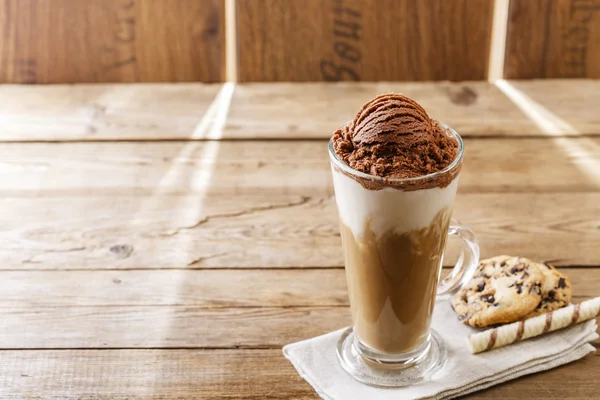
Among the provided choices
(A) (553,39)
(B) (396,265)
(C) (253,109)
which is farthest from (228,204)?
(A) (553,39)

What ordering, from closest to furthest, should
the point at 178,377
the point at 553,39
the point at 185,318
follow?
1. the point at 178,377
2. the point at 185,318
3. the point at 553,39

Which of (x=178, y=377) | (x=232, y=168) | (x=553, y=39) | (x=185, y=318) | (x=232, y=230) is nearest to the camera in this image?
(x=178, y=377)

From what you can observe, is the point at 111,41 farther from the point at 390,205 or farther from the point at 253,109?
the point at 390,205

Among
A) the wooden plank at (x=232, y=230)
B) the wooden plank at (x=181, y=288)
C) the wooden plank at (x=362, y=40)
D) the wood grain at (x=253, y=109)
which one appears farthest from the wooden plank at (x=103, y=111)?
the wooden plank at (x=181, y=288)

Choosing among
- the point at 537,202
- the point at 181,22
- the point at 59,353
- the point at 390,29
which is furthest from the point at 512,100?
the point at 59,353

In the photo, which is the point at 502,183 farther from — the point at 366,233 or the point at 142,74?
the point at 142,74

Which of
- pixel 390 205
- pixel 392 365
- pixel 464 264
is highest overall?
pixel 390 205

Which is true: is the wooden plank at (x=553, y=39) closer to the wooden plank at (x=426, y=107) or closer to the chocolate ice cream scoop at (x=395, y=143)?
the wooden plank at (x=426, y=107)
